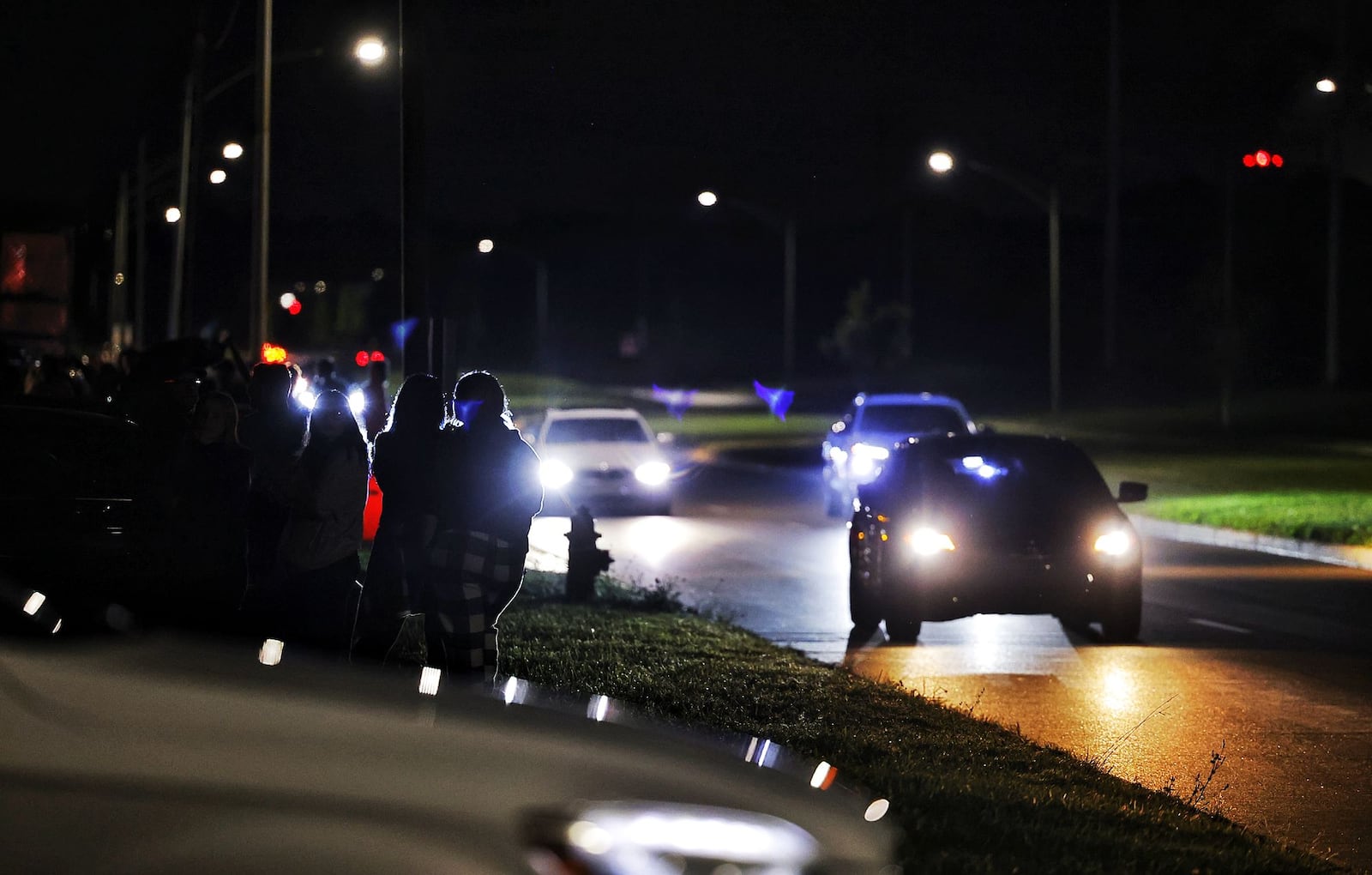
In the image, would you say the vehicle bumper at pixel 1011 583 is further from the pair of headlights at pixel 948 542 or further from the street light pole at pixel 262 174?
the street light pole at pixel 262 174

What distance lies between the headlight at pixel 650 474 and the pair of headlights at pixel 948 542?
12764mm

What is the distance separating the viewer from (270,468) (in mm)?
8461

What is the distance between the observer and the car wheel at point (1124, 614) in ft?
43.6

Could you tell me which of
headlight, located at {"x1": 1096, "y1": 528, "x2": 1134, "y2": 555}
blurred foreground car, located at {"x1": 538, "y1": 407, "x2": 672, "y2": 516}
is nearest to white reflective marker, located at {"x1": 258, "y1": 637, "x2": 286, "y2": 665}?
headlight, located at {"x1": 1096, "y1": 528, "x2": 1134, "y2": 555}

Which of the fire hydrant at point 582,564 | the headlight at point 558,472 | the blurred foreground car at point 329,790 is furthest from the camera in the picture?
the headlight at point 558,472

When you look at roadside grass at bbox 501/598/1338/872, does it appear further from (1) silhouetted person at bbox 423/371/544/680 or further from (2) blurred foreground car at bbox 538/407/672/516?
(2) blurred foreground car at bbox 538/407/672/516

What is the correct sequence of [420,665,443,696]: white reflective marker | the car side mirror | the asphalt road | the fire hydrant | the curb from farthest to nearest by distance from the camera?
the curb, the fire hydrant, the car side mirror, the asphalt road, [420,665,443,696]: white reflective marker

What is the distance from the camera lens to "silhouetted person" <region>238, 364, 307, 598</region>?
27.5 feet

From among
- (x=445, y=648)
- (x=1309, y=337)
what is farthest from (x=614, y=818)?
(x=1309, y=337)

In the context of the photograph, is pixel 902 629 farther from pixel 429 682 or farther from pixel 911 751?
pixel 429 682

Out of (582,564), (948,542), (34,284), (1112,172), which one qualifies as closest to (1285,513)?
(948,542)

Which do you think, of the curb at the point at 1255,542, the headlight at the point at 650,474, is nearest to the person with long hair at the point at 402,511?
the curb at the point at 1255,542

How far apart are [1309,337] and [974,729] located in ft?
262

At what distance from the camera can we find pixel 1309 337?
8462cm
